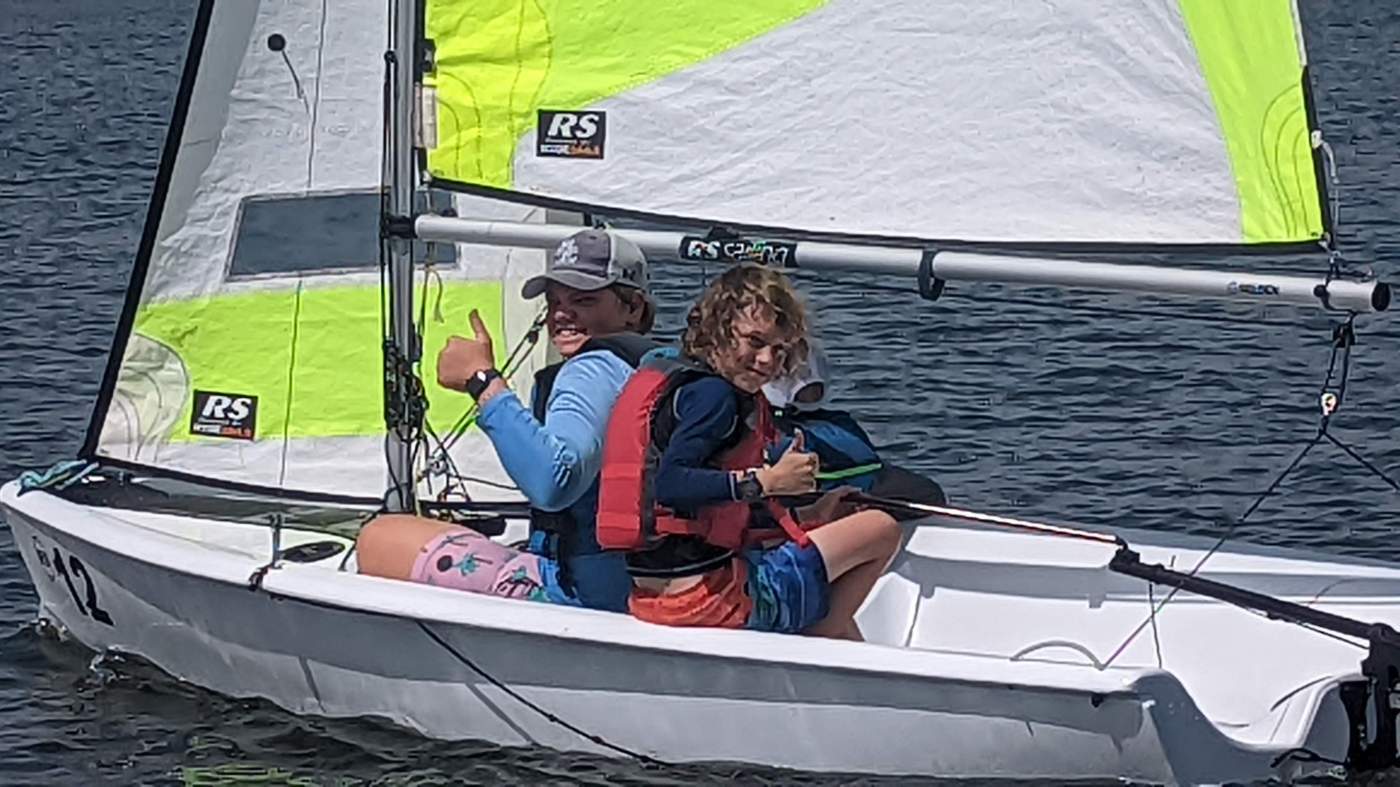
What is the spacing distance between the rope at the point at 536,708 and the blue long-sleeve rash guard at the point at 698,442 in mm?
583

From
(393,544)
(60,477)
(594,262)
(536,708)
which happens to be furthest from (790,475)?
(60,477)

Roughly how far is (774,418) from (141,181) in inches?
374

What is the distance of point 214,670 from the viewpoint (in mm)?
5820

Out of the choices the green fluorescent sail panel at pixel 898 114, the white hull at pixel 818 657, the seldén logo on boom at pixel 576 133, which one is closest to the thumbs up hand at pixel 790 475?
the white hull at pixel 818 657

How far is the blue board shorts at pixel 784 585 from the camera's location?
198 inches

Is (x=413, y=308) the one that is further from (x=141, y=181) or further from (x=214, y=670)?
(x=141, y=181)

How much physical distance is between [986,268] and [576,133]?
0.90 meters

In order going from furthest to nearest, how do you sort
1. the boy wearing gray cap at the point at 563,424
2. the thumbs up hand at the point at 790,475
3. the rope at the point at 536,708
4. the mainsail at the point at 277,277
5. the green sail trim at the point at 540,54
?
the mainsail at the point at 277,277 < the green sail trim at the point at 540,54 < the rope at the point at 536,708 < the boy wearing gray cap at the point at 563,424 < the thumbs up hand at the point at 790,475

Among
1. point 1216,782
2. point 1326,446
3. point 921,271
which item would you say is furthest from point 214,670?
point 1326,446

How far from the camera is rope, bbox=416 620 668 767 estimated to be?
17.1ft

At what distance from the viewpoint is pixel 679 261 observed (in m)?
5.59

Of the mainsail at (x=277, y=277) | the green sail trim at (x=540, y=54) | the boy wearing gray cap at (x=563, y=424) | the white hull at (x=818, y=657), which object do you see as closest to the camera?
the white hull at (x=818, y=657)

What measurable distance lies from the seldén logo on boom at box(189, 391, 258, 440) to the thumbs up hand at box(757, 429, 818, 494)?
66.1 inches

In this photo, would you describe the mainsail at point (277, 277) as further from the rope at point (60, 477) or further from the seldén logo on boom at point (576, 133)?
the seldén logo on boom at point (576, 133)
